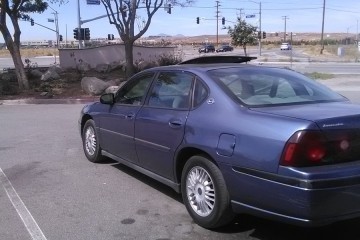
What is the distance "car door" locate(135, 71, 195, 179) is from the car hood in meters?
0.93

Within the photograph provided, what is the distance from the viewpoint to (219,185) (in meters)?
4.20

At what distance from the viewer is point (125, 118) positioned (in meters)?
5.85

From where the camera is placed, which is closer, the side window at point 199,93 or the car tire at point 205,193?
the car tire at point 205,193

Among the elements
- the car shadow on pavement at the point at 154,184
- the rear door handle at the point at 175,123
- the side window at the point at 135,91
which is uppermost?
the side window at the point at 135,91

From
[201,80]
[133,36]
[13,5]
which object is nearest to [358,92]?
[133,36]

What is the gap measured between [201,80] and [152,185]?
5.99 feet

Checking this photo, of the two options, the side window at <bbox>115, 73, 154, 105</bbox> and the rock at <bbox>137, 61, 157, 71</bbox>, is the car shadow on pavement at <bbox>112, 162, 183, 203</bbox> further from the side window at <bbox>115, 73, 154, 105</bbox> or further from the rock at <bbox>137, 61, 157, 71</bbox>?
the rock at <bbox>137, 61, 157, 71</bbox>

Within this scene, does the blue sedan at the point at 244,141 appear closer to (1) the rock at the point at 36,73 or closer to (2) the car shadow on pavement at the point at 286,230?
(2) the car shadow on pavement at the point at 286,230

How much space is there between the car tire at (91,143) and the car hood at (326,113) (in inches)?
134

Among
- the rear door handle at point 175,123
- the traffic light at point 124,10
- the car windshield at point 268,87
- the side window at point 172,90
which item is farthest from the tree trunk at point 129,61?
the rear door handle at point 175,123

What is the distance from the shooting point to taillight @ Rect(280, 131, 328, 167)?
11.8 feet

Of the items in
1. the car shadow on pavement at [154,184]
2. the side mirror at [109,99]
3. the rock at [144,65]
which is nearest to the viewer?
the car shadow on pavement at [154,184]

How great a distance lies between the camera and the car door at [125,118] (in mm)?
5712

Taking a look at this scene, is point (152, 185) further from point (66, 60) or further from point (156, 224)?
point (66, 60)
